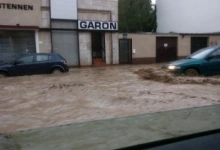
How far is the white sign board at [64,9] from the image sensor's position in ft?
64.1

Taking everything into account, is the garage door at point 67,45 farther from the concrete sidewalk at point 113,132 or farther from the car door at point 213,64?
the concrete sidewalk at point 113,132

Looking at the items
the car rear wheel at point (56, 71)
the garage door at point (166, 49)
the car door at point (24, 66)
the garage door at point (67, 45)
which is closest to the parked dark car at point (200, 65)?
the car rear wheel at point (56, 71)

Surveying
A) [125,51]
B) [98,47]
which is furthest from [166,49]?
[98,47]

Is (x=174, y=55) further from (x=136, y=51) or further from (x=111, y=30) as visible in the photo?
(x=111, y=30)

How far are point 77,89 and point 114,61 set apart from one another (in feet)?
44.9

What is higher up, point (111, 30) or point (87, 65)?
point (111, 30)

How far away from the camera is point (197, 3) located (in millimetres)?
30688

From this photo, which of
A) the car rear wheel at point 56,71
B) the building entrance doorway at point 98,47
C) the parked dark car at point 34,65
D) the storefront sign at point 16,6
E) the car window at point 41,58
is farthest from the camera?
the building entrance doorway at point 98,47

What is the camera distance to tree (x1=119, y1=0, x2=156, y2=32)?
3681cm

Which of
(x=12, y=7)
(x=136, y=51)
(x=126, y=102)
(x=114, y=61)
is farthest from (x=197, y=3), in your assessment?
(x=126, y=102)

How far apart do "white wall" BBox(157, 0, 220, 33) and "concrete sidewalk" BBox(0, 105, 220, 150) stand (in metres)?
29.2

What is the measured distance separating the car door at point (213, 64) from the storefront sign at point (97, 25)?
1225 cm

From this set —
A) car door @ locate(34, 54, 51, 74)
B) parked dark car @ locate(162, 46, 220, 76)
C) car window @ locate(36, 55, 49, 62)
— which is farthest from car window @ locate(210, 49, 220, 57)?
car window @ locate(36, 55, 49, 62)

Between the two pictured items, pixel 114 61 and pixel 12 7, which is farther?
pixel 114 61
